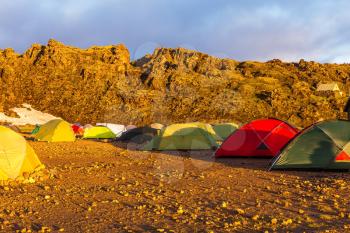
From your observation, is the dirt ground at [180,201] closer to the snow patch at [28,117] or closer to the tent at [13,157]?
the tent at [13,157]

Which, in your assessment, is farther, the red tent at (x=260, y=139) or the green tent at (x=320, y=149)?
the red tent at (x=260, y=139)

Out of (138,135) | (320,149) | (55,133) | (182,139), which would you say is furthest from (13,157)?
(138,135)

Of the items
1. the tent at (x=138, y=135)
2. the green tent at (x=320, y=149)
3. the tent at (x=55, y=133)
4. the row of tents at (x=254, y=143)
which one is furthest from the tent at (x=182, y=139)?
the tent at (x=55, y=133)

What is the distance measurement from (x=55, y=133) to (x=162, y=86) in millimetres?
52467

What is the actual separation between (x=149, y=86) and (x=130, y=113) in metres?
9.62

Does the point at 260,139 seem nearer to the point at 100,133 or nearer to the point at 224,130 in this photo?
the point at 224,130

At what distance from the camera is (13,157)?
10.5 meters

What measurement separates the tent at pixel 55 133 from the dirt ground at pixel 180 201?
14.7m

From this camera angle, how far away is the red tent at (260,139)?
15523 millimetres

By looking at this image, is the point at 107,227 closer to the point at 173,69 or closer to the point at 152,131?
the point at 152,131

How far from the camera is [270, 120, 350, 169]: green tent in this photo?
11258 millimetres

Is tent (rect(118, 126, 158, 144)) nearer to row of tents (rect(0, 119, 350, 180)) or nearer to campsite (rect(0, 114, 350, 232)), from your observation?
row of tents (rect(0, 119, 350, 180))

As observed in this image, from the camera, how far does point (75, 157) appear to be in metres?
17.0

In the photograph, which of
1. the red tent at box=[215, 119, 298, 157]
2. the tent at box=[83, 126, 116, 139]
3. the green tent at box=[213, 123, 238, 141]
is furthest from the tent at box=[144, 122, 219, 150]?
the tent at box=[83, 126, 116, 139]
